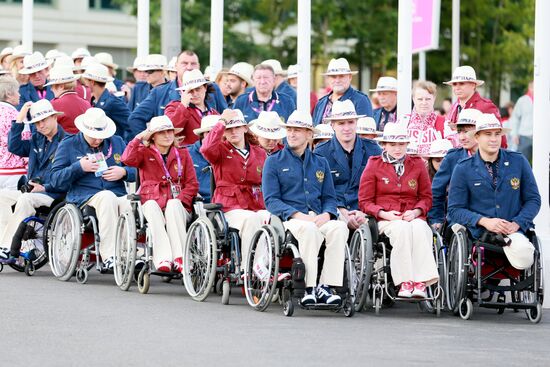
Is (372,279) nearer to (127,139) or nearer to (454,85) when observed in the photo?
(454,85)

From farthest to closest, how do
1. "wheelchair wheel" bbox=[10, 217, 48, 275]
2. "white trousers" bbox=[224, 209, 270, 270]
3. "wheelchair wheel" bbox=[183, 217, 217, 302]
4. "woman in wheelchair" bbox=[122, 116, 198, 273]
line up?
1. "wheelchair wheel" bbox=[10, 217, 48, 275]
2. "woman in wheelchair" bbox=[122, 116, 198, 273]
3. "white trousers" bbox=[224, 209, 270, 270]
4. "wheelchair wheel" bbox=[183, 217, 217, 302]

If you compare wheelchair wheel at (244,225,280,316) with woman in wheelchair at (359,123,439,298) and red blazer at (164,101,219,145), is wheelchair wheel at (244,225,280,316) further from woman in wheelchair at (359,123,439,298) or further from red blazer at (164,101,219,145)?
red blazer at (164,101,219,145)

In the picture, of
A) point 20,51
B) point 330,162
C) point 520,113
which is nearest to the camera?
point 330,162

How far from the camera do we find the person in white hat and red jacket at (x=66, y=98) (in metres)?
18.7

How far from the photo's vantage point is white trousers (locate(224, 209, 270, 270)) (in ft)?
50.6

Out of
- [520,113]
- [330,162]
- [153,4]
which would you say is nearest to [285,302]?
[330,162]

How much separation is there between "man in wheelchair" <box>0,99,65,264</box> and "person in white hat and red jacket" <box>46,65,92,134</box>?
2.07 feet

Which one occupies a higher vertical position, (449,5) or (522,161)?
(449,5)

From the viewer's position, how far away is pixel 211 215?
51.4 ft

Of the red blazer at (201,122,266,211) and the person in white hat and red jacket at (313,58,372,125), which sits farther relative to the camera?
the person in white hat and red jacket at (313,58,372,125)

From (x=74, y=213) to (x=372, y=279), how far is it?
332cm

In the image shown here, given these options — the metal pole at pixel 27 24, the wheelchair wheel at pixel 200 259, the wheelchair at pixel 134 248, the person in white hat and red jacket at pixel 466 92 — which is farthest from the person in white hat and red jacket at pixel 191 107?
the metal pole at pixel 27 24

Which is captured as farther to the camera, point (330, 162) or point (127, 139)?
point (127, 139)

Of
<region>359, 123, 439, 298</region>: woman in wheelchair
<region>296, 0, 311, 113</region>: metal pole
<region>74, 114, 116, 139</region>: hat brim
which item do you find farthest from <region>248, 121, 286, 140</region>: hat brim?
<region>296, 0, 311, 113</region>: metal pole
